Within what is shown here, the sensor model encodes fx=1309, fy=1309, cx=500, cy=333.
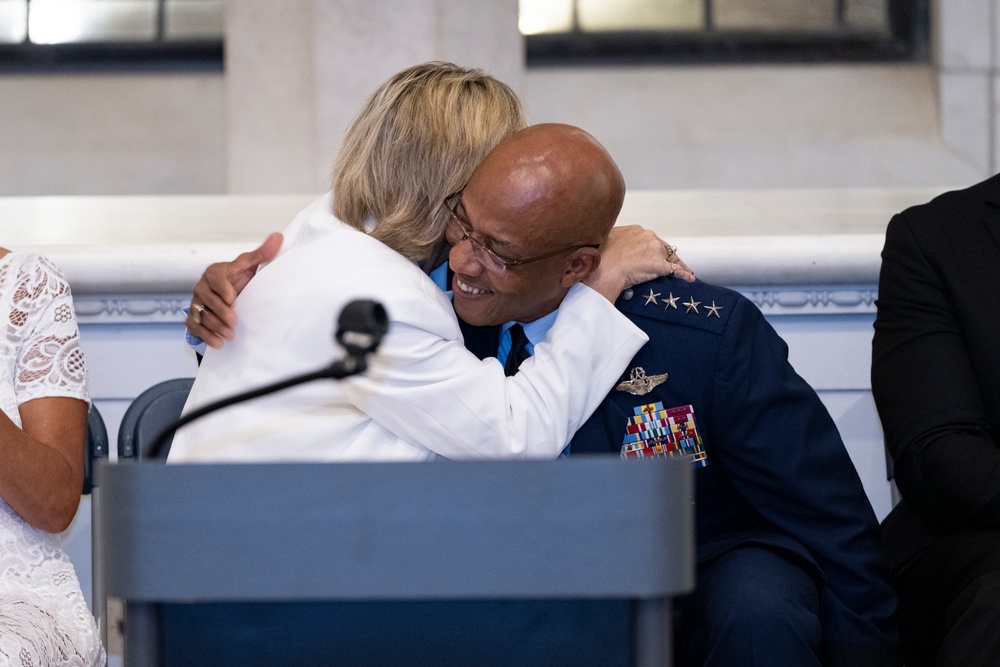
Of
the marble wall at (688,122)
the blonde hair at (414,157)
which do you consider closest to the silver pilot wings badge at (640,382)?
the blonde hair at (414,157)

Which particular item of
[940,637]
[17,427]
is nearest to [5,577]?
[17,427]

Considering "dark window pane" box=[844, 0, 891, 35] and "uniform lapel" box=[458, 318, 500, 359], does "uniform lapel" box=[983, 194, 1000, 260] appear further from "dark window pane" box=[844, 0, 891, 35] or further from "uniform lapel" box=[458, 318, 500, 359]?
"dark window pane" box=[844, 0, 891, 35]

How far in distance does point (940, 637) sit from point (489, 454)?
2.58ft

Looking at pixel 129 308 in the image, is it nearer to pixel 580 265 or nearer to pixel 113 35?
pixel 580 265

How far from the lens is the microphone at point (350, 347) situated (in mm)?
995

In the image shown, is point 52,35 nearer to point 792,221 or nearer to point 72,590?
point 792,221

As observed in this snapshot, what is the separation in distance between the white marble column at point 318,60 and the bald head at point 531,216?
2.01 meters

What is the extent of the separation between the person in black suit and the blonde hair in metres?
0.77

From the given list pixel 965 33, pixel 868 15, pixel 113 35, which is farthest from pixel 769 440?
pixel 113 35

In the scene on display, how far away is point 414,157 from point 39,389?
69 cm

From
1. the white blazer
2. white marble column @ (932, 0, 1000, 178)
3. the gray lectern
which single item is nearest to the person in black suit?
the white blazer

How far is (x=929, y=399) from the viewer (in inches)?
81.4

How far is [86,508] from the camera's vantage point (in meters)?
2.70

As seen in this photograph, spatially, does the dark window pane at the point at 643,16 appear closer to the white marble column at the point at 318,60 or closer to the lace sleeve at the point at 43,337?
the white marble column at the point at 318,60
